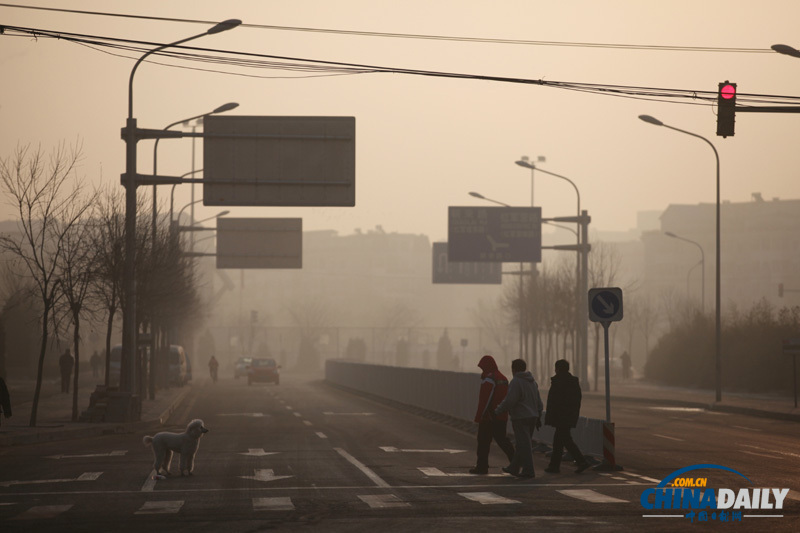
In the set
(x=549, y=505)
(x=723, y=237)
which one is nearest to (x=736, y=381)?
(x=549, y=505)

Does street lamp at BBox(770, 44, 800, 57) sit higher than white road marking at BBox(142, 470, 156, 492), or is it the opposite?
street lamp at BBox(770, 44, 800, 57)

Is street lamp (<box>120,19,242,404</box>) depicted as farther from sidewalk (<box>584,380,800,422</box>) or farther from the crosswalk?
sidewalk (<box>584,380,800,422</box>)

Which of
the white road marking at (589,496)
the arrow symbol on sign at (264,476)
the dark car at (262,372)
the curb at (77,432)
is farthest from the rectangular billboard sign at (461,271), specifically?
the white road marking at (589,496)

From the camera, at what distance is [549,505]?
1393 centimetres

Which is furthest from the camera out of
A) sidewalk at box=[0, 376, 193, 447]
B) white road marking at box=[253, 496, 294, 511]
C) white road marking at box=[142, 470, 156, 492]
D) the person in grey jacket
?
sidewalk at box=[0, 376, 193, 447]

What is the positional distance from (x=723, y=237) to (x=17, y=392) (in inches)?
4644

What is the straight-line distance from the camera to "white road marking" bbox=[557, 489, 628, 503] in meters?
14.4

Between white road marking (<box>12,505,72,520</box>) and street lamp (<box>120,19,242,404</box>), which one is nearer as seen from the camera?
white road marking (<box>12,505,72,520</box>)

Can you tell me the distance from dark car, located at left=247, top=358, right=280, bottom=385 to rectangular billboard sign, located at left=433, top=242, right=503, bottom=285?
35.9 feet

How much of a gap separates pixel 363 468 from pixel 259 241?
3527 cm

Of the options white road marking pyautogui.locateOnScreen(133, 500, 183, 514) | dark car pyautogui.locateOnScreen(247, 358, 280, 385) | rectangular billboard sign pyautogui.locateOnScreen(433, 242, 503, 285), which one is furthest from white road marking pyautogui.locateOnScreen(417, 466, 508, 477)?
dark car pyautogui.locateOnScreen(247, 358, 280, 385)

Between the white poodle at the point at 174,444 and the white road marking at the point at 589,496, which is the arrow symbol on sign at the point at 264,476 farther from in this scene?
the white road marking at the point at 589,496

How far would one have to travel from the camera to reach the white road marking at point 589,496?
1436cm

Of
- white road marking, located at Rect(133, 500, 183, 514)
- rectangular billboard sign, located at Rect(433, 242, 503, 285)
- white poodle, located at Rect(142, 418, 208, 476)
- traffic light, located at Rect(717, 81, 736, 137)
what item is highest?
traffic light, located at Rect(717, 81, 736, 137)
